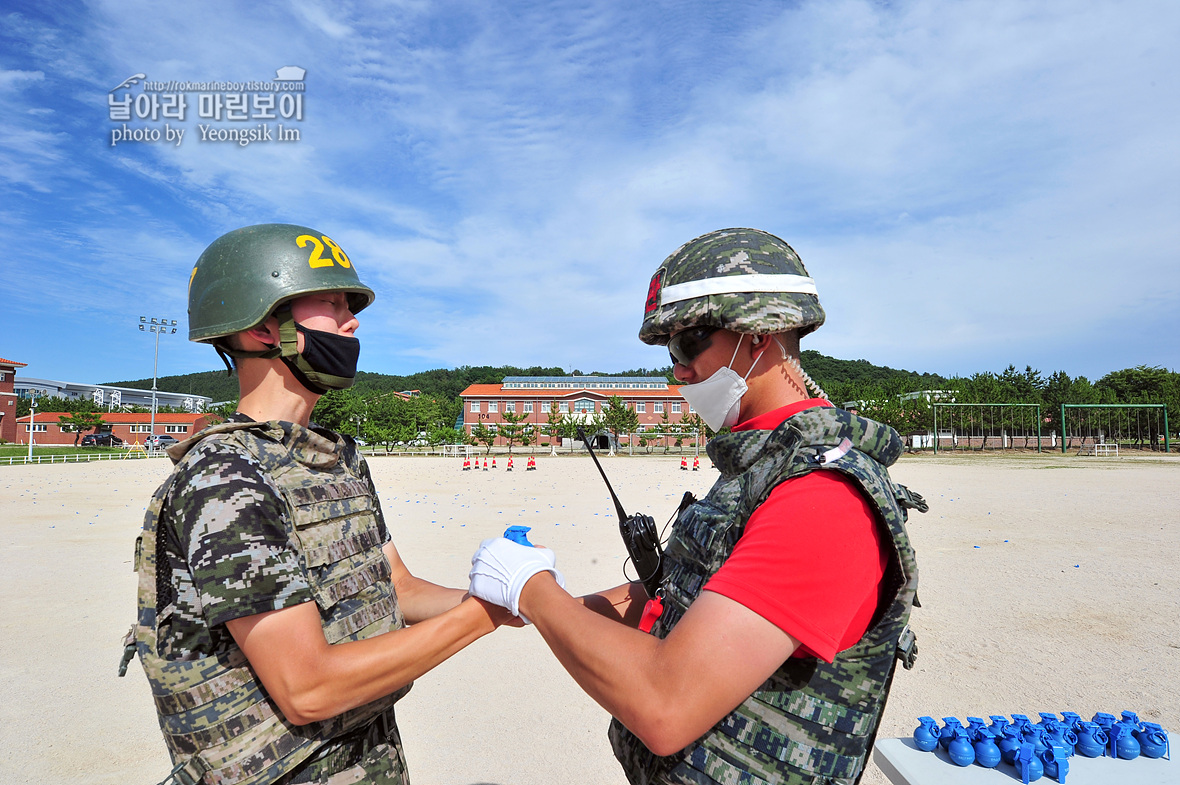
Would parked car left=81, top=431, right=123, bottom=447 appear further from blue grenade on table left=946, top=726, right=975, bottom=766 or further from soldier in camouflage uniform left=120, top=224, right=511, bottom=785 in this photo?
blue grenade on table left=946, top=726, right=975, bottom=766

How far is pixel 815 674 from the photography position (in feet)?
5.50

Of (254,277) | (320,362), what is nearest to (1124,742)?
(320,362)

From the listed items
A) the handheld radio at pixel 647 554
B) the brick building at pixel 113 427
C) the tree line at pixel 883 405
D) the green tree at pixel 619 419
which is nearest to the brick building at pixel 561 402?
the tree line at pixel 883 405

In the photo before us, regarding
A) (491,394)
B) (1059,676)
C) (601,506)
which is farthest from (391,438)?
(1059,676)

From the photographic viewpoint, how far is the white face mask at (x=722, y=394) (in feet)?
6.91

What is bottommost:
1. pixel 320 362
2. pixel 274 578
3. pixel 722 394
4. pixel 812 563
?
pixel 274 578

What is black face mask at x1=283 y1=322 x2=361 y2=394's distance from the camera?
2355 mm

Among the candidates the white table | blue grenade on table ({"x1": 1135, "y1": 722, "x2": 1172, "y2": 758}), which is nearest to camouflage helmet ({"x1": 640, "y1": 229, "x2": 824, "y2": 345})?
the white table

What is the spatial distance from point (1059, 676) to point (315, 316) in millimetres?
6939

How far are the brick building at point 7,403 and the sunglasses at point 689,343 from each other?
93.8 meters

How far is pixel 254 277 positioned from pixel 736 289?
168 centimetres

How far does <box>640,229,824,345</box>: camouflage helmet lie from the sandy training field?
12.0ft

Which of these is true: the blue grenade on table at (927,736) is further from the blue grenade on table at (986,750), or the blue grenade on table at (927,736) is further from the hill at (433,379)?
the hill at (433,379)

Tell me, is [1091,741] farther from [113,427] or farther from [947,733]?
[113,427]
